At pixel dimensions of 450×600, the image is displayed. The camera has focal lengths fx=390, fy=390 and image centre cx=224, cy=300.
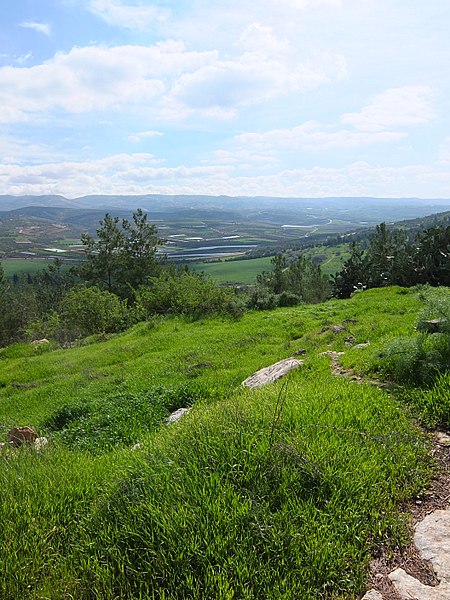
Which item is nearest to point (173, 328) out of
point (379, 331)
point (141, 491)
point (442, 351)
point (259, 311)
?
point (259, 311)

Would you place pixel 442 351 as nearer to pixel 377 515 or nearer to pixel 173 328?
pixel 377 515

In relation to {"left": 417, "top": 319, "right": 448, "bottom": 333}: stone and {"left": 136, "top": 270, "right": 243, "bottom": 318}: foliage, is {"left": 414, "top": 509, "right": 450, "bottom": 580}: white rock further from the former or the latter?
{"left": 136, "top": 270, "right": 243, "bottom": 318}: foliage

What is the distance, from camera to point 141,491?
3699 mm

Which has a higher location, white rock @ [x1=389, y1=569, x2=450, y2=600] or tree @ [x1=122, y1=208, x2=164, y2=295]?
tree @ [x1=122, y1=208, x2=164, y2=295]

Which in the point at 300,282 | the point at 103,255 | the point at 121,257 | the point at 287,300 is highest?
the point at 103,255

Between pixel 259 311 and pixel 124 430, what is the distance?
16928mm

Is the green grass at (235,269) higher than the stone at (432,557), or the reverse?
the stone at (432,557)

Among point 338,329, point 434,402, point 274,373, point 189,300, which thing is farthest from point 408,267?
point 434,402

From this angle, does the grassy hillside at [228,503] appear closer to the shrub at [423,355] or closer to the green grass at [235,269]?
the shrub at [423,355]

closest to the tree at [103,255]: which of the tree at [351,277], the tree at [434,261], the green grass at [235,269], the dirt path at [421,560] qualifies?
the tree at [351,277]

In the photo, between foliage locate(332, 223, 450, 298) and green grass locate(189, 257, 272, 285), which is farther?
green grass locate(189, 257, 272, 285)

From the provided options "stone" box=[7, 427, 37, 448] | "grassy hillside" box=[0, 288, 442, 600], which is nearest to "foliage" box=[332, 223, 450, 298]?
"grassy hillside" box=[0, 288, 442, 600]

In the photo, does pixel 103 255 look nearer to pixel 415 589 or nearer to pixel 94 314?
pixel 94 314

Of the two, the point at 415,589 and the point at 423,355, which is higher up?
the point at 423,355
